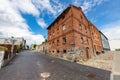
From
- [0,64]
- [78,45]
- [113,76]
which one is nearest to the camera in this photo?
[113,76]

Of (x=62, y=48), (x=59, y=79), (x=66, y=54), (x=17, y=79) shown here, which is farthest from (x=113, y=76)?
(x=62, y=48)

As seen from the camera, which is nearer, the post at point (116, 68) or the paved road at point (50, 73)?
the post at point (116, 68)

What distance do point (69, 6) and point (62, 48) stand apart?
29.3ft

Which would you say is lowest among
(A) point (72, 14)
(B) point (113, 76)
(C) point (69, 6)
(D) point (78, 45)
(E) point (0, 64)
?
(E) point (0, 64)

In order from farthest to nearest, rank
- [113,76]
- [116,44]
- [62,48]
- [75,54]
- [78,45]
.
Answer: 1. [116,44]
2. [62,48]
3. [78,45]
4. [75,54]
5. [113,76]

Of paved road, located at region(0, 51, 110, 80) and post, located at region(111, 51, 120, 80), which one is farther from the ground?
post, located at region(111, 51, 120, 80)

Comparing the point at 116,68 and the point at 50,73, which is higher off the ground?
the point at 116,68

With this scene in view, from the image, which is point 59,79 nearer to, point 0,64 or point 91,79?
point 91,79

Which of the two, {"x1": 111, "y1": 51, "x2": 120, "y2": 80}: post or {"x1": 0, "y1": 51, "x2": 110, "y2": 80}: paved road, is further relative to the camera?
{"x1": 0, "y1": 51, "x2": 110, "y2": 80}: paved road

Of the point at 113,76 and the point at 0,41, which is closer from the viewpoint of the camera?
the point at 113,76

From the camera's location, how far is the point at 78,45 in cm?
1588

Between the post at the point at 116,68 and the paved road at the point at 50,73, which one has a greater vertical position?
the post at the point at 116,68

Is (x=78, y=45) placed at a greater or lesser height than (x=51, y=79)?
greater

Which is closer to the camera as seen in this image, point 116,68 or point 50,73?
point 116,68
